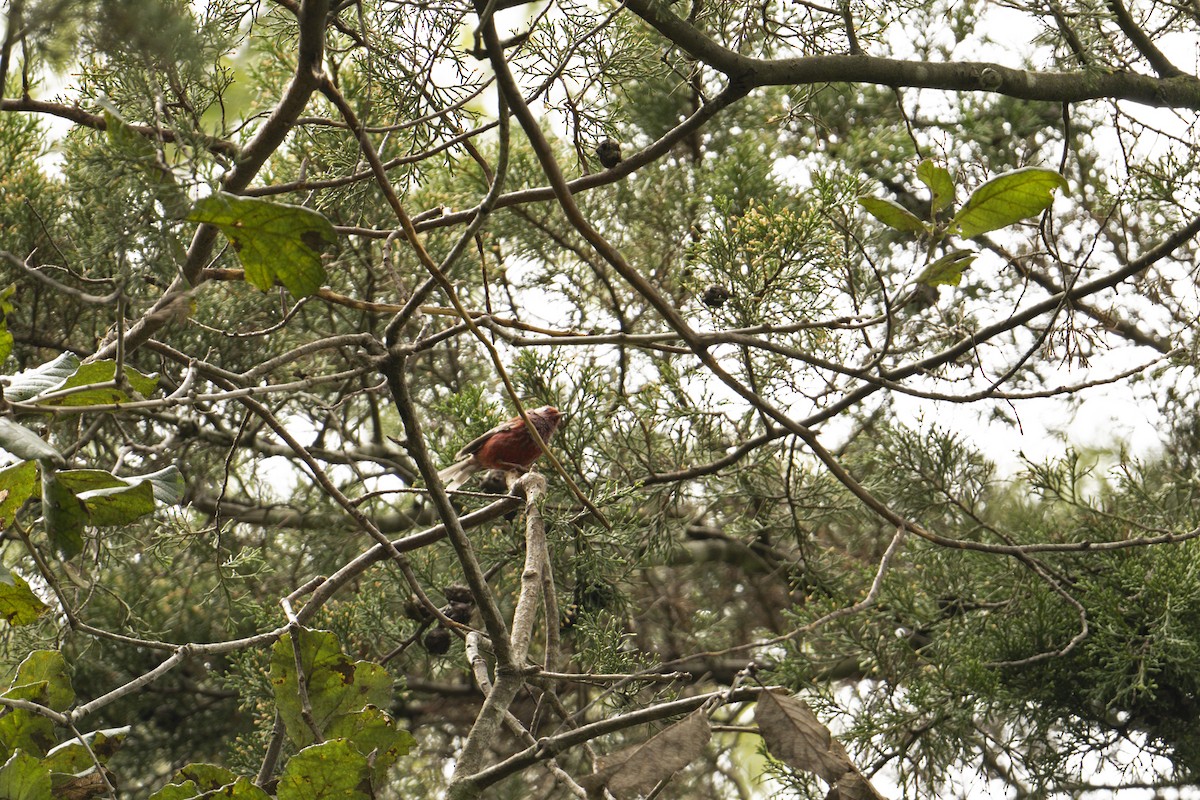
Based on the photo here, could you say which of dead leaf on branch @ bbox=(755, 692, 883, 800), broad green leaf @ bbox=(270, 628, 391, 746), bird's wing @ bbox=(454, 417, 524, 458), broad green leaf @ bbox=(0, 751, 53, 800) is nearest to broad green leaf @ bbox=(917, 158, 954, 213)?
dead leaf on branch @ bbox=(755, 692, 883, 800)

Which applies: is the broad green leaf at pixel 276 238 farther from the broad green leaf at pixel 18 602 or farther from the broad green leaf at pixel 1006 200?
the broad green leaf at pixel 1006 200

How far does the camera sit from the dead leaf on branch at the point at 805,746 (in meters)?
0.65

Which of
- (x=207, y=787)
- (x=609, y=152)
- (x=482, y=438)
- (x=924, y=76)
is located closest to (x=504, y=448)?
(x=482, y=438)

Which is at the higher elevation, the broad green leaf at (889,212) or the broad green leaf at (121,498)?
the broad green leaf at (889,212)

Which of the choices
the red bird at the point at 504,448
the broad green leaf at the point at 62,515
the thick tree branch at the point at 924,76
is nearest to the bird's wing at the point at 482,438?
the red bird at the point at 504,448

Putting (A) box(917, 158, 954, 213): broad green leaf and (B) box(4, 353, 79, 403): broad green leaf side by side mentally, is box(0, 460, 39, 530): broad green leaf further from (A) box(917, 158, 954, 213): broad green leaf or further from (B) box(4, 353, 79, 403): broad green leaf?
(A) box(917, 158, 954, 213): broad green leaf

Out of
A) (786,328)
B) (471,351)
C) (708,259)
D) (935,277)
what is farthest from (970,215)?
(471,351)

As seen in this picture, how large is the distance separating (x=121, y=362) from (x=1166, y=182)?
141cm

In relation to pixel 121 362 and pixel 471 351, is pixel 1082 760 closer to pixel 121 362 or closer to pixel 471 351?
pixel 471 351

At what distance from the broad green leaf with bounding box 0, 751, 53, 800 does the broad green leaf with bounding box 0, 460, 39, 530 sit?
23 cm

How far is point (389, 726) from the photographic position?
88cm

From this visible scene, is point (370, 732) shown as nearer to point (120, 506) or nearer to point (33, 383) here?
point (120, 506)

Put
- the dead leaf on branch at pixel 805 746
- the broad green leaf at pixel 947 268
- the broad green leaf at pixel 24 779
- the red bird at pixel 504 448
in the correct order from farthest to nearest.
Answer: the red bird at pixel 504 448 < the broad green leaf at pixel 947 268 < the broad green leaf at pixel 24 779 < the dead leaf on branch at pixel 805 746

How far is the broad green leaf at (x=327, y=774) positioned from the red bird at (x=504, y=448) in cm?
97
